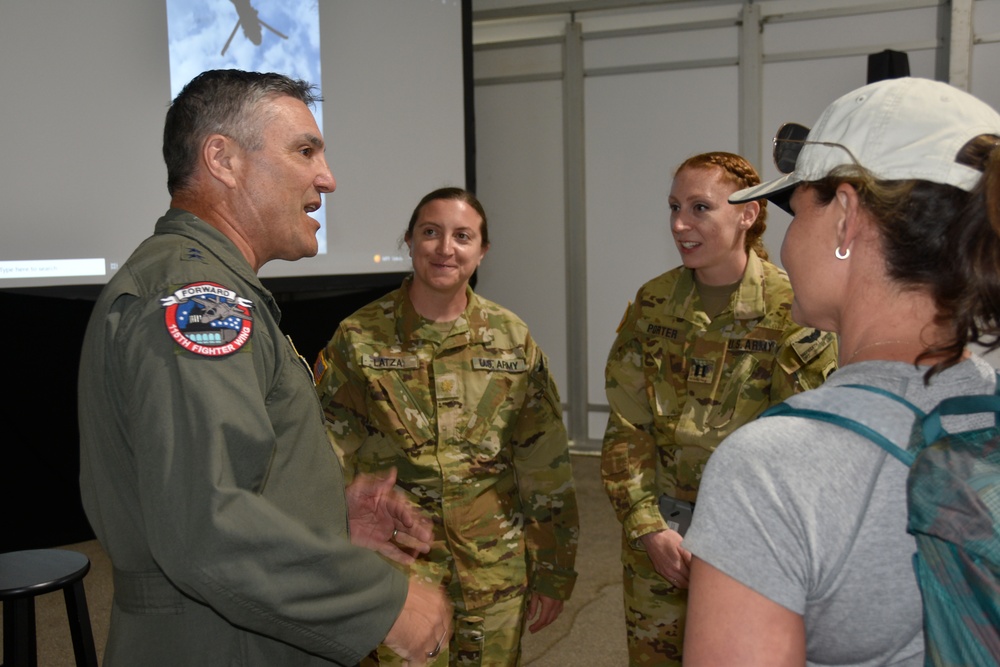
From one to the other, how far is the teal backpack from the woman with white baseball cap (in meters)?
0.02

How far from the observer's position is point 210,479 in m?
0.97

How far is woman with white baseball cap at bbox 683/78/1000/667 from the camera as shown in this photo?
0.71 meters

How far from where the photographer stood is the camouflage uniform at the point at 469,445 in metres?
2.05

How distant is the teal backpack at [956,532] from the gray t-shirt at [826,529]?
0.8 inches

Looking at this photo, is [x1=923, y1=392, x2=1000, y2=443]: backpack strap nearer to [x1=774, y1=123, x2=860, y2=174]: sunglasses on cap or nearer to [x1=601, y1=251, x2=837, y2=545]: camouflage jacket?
[x1=774, y1=123, x2=860, y2=174]: sunglasses on cap

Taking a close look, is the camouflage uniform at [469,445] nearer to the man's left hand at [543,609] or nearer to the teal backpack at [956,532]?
the man's left hand at [543,609]

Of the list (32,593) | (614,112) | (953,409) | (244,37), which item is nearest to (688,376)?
(953,409)

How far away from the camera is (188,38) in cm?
355

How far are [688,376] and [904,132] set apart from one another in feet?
4.52

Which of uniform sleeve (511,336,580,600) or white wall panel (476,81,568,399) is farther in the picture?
white wall panel (476,81,568,399)

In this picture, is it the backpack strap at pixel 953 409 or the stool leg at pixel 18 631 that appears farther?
the stool leg at pixel 18 631

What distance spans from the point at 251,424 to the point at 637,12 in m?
5.18

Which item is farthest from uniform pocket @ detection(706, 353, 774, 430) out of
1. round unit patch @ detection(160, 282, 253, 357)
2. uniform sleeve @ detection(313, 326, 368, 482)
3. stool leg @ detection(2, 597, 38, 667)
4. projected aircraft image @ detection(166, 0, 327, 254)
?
projected aircraft image @ detection(166, 0, 327, 254)

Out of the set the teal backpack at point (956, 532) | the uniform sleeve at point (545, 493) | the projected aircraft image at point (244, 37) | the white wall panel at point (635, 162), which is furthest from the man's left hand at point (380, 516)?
the white wall panel at point (635, 162)
